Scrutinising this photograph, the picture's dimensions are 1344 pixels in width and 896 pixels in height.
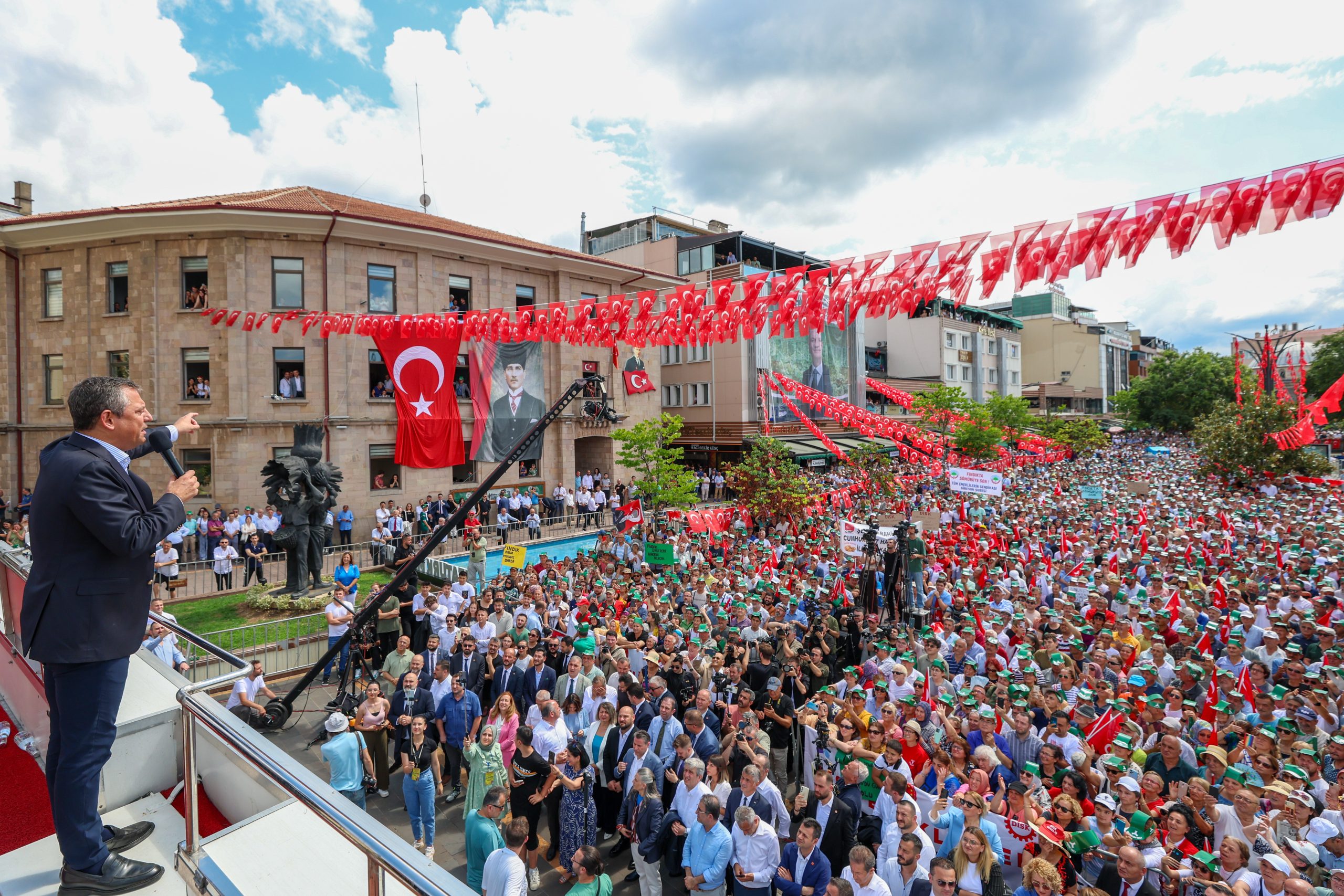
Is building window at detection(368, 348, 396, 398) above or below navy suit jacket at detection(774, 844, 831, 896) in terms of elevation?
above

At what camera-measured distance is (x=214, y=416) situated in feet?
74.8

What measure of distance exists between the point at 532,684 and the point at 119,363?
23705 millimetres

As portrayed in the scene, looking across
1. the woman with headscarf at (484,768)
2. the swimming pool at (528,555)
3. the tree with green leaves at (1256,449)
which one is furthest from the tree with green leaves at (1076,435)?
the woman with headscarf at (484,768)

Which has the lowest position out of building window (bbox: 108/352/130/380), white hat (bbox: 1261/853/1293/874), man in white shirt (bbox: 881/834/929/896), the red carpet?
man in white shirt (bbox: 881/834/929/896)

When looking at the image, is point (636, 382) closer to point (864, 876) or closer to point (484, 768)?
point (484, 768)

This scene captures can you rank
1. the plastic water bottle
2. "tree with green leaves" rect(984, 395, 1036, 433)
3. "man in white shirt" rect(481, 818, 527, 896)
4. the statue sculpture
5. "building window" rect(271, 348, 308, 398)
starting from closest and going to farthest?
the plastic water bottle
"man in white shirt" rect(481, 818, 527, 896)
the statue sculpture
"building window" rect(271, 348, 308, 398)
"tree with green leaves" rect(984, 395, 1036, 433)

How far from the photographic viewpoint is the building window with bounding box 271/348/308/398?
77.8 ft

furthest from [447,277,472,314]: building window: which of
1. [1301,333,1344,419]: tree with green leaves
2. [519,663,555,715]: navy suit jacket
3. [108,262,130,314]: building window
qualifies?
[1301,333,1344,419]: tree with green leaves

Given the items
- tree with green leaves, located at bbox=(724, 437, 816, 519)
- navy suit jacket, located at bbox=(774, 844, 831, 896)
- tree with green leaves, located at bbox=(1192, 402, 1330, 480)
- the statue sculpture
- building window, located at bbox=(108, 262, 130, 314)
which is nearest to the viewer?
navy suit jacket, located at bbox=(774, 844, 831, 896)

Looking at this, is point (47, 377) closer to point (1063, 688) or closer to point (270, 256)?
point (270, 256)

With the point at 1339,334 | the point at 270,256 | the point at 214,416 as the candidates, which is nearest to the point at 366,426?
the point at 214,416

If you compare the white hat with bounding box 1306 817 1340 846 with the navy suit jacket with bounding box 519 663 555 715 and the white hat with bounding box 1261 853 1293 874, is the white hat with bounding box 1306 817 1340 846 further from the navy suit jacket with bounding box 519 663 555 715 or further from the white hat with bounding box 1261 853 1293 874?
the navy suit jacket with bounding box 519 663 555 715

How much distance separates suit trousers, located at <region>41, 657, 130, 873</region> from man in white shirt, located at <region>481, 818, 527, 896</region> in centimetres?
320

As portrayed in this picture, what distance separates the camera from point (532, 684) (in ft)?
31.0
